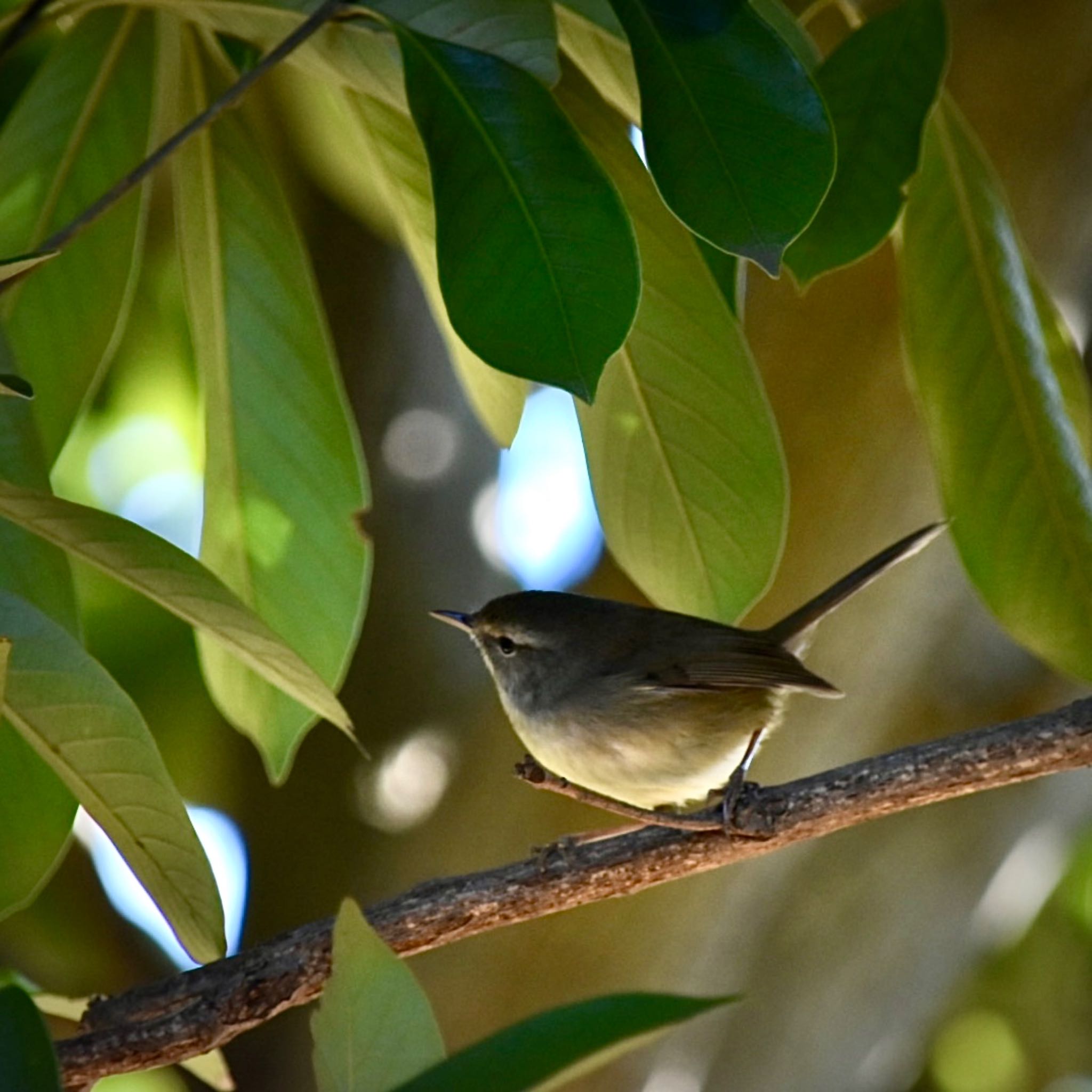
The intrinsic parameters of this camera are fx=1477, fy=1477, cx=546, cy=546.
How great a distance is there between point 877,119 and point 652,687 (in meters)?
1.18

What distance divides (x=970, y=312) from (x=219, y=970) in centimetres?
130

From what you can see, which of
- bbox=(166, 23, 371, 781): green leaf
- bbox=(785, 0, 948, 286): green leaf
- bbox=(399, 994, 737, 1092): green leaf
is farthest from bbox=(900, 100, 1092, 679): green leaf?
bbox=(399, 994, 737, 1092): green leaf

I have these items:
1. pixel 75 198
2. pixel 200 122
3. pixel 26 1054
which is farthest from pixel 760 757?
pixel 26 1054

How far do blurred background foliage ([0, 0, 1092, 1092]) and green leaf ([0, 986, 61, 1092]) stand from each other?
7.12 feet

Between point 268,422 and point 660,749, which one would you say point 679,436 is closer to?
point 268,422

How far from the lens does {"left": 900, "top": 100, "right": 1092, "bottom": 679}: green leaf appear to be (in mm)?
1998

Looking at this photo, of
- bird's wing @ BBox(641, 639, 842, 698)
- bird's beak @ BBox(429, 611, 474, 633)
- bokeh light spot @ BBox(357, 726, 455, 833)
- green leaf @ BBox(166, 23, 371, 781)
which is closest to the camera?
green leaf @ BBox(166, 23, 371, 781)

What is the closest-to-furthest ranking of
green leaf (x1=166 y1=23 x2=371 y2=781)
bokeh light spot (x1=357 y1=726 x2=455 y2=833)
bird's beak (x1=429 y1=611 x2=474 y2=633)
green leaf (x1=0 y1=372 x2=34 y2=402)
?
green leaf (x1=0 y1=372 x2=34 y2=402) → green leaf (x1=166 y1=23 x2=371 y2=781) → bird's beak (x1=429 y1=611 x2=474 y2=633) → bokeh light spot (x1=357 y1=726 x2=455 y2=833)

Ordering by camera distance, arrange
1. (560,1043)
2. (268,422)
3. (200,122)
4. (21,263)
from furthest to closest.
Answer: (268,422) → (200,122) → (21,263) → (560,1043)

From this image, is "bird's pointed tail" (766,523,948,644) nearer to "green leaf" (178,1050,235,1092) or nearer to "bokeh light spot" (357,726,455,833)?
"bokeh light spot" (357,726,455,833)

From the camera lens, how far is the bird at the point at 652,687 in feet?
8.66

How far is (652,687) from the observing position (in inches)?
108

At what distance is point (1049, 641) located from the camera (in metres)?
2.00

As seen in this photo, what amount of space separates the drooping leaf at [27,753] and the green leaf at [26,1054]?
72 centimetres
